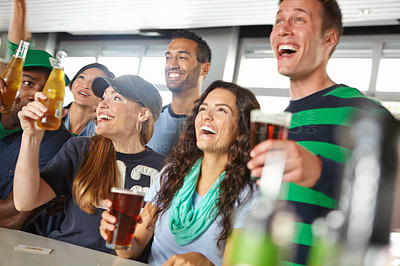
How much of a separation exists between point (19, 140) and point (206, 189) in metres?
1.28

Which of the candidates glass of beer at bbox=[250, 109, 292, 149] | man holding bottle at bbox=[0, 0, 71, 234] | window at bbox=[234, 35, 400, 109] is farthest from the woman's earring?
window at bbox=[234, 35, 400, 109]

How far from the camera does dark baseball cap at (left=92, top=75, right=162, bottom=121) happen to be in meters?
2.35

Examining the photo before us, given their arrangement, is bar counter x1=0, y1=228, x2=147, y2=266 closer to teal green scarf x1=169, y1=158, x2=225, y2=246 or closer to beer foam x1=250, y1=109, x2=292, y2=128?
teal green scarf x1=169, y1=158, x2=225, y2=246

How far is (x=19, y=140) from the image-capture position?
246cm

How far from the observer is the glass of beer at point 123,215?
4.12 feet

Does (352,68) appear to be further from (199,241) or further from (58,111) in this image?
(58,111)

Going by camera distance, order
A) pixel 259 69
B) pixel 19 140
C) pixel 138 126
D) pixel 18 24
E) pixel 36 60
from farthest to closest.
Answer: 1. pixel 259 69
2. pixel 18 24
3. pixel 36 60
4. pixel 19 140
5. pixel 138 126

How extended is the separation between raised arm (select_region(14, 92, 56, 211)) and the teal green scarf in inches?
23.8

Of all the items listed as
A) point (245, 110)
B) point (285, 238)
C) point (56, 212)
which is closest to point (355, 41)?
point (245, 110)

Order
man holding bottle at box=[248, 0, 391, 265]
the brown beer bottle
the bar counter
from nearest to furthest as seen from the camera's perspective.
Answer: the bar counter
man holding bottle at box=[248, 0, 391, 265]
the brown beer bottle

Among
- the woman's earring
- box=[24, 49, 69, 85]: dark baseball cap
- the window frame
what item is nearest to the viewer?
the woman's earring

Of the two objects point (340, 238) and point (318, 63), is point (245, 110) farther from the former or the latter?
point (340, 238)

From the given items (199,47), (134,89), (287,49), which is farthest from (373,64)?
(287,49)

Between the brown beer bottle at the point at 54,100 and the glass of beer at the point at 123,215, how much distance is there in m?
0.47
